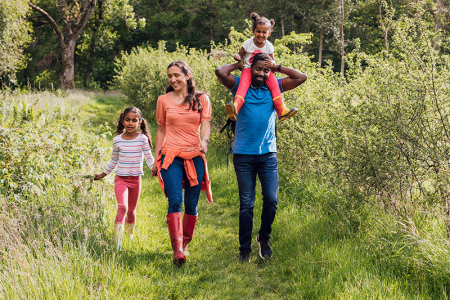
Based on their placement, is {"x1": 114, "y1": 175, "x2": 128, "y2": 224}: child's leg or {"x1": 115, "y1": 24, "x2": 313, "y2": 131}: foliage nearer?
{"x1": 114, "y1": 175, "x2": 128, "y2": 224}: child's leg

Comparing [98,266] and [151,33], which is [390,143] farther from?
[151,33]

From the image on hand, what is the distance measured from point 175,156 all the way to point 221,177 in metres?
3.97

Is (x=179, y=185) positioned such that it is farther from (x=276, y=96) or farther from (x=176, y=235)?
(x=276, y=96)

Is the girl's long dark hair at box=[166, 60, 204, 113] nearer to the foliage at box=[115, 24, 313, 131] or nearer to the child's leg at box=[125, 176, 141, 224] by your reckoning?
the child's leg at box=[125, 176, 141, 224]

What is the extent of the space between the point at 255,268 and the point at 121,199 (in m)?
1.77

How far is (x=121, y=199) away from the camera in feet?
14.5

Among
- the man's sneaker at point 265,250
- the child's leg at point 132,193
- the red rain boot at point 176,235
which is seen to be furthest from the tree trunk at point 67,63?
the man's sneaker at point 265,250

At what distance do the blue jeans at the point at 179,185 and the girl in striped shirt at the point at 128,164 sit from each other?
55cm

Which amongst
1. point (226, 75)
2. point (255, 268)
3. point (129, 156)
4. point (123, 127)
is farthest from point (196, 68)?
point (255, 268)

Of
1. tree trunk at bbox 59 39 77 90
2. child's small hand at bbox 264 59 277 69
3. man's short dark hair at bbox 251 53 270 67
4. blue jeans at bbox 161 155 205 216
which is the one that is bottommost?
blue jeans at bbox 161 155 205 216

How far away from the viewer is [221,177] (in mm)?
8008

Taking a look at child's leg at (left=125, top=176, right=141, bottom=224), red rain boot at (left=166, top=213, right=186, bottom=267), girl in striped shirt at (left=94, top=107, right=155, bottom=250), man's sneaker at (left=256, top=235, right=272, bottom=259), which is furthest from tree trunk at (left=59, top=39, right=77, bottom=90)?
man's sneaker at (left=256, top=235, right=272, bottom=259)

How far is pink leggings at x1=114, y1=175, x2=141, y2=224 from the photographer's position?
4.40 metres

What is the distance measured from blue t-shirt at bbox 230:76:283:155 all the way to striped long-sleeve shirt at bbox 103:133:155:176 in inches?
49.5
